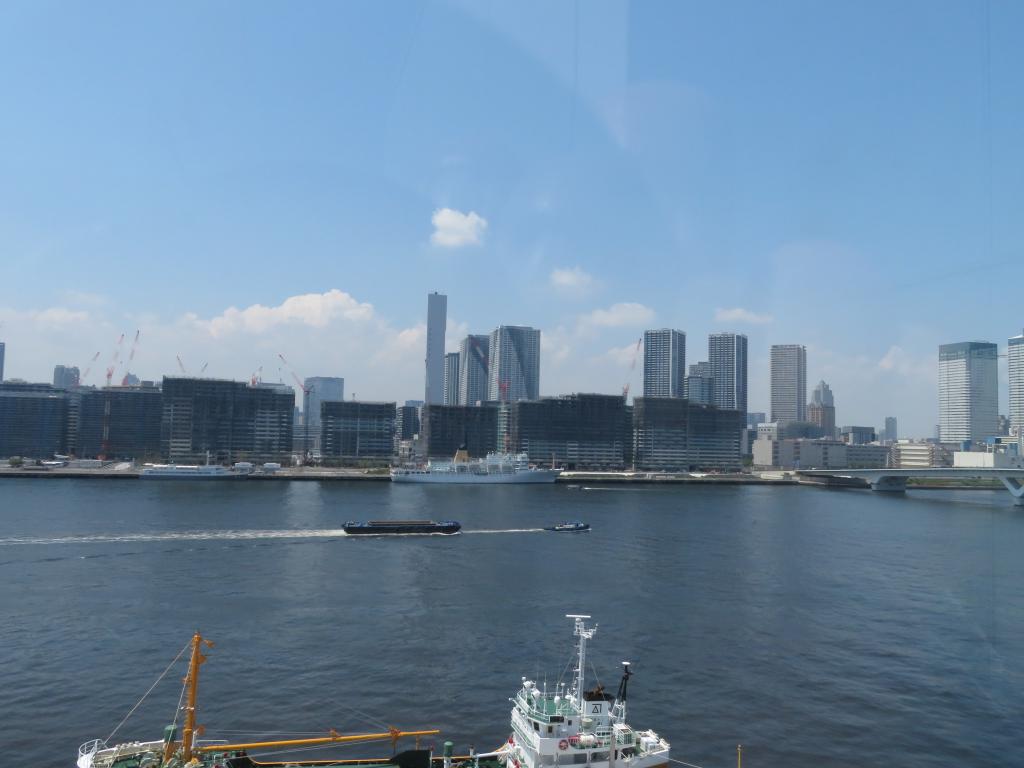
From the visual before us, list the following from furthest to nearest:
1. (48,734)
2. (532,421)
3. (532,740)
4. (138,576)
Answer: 1. (532,421)
2. (138,576)
3. (48,734)
4. (532,740)

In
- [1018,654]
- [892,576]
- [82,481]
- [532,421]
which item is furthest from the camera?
[532,421]

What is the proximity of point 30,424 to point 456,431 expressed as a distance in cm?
6236

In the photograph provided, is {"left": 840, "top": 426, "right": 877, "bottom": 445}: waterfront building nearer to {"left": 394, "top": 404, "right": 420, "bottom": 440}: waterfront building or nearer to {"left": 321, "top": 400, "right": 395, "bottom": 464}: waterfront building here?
{"left": 394, "top": 404, "right": 420, "bottom": 440}: waterfront building

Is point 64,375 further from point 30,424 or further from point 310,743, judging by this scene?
point 310,743

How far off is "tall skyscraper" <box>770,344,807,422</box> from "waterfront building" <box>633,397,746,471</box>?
249 feet

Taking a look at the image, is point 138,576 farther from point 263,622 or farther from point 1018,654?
point 1018,654

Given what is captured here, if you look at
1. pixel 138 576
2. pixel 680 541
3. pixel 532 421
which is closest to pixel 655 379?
pixel 532 421

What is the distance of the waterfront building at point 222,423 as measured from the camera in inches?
3893

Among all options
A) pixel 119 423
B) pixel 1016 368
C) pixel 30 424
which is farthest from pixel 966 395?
pixel 30 424

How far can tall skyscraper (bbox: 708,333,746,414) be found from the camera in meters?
172

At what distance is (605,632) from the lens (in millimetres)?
19484

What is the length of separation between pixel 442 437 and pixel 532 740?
103m

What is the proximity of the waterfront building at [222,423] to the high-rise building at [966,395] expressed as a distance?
9293 cm

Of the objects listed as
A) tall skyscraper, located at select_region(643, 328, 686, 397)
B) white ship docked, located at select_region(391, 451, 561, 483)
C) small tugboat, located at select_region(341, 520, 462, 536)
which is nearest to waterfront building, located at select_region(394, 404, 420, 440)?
tall skyscraper, located at select_region(643, 328, 686, 397)
